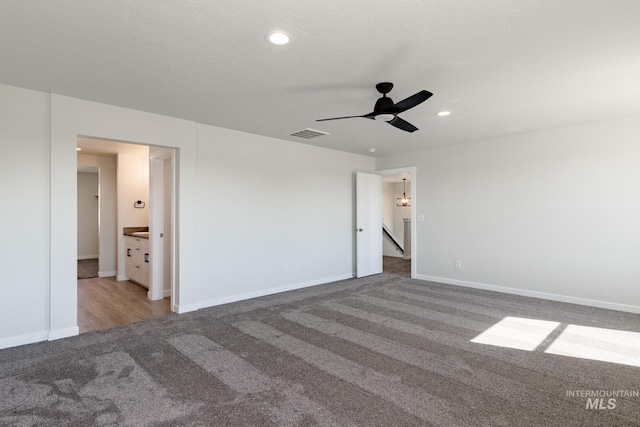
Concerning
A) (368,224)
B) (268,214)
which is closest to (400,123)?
(268,214)

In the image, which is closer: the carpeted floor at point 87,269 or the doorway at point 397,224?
the carpeted floor at point 87,269

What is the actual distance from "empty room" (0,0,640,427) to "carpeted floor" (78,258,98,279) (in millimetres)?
341

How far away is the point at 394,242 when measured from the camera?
377 inches

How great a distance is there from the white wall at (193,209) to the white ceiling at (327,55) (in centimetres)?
35

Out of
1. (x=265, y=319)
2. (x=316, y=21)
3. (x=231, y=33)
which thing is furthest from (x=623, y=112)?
(x=265, y=319)

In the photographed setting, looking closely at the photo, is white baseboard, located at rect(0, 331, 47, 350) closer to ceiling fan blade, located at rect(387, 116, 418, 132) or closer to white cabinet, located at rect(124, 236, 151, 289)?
white cabinet, located at rect(124, 236, 151, 289)

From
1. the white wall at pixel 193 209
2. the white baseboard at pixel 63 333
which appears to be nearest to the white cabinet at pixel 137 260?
the white wall at pixel 193 209

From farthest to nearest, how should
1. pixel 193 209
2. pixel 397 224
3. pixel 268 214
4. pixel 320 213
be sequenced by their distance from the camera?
pixel 397 224, pixel 320 213, pixel 268 214, pixel 193 209

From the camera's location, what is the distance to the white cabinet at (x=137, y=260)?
5625 millimetres

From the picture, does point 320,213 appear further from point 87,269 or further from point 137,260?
point 87,269

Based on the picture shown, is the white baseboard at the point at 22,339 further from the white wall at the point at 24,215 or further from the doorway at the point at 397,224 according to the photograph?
the doorway at the point at 397,224

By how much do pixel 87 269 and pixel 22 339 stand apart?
475 centimetres

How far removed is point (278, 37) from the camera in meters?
2.33

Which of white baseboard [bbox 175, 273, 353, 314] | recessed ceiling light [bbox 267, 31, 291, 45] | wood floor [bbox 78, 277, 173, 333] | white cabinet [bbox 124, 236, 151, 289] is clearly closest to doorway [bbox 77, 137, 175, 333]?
wood floor [bbox 78, 277, 173, 333]
